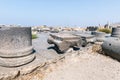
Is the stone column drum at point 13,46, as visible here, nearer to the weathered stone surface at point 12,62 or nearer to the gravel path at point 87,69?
the weathered stone surface at point 12,62

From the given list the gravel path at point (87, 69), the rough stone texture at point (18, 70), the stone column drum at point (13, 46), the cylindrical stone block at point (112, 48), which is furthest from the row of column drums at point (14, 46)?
the cylindrical stone block at point (112, 48)

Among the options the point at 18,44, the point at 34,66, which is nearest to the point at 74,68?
the point at 34,66

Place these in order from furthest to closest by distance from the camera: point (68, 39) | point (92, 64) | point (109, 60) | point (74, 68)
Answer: point (68, 39) < point (109, 60) < point (92, 64) < point (74, 68)

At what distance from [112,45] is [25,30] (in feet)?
12.9

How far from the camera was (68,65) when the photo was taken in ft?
18.4

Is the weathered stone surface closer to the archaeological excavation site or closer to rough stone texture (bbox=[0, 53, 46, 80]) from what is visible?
the archaeological excavation site

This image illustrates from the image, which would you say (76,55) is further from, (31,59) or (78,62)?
(31,59)

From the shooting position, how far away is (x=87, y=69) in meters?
5.33

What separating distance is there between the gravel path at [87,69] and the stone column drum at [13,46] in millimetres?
1213

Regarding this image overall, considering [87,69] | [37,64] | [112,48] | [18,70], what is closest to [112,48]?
[112,48]

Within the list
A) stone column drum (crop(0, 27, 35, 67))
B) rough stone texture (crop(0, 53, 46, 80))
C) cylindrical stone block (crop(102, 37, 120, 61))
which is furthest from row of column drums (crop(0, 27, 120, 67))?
cylindrical stone block (crop(102, 37, 120, 61))

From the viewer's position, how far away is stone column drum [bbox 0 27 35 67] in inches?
190

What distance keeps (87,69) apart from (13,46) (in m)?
2.85

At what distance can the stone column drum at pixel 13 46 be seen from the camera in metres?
4.82
